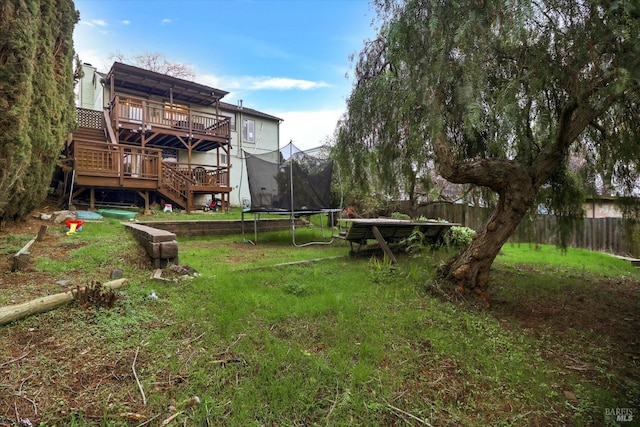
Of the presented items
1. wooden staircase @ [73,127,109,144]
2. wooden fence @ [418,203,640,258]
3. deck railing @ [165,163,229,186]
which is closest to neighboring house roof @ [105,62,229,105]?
wooden staircase @ [73,127,109,144]

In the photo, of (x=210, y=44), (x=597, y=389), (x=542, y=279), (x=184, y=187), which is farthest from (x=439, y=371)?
(x=210, y=44)

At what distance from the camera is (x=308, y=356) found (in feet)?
7.09

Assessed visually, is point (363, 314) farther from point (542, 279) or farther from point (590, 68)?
point (542, 279)

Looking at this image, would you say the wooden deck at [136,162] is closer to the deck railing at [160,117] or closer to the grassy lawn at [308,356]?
the deck railing at [160,117]

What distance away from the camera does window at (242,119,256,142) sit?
1756 cm

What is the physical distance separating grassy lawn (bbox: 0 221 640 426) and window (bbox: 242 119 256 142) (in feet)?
48.1

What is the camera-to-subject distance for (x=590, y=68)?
2455 mm

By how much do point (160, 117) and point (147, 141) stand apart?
120 cm

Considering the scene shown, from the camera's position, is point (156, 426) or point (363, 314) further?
point (363, 314)

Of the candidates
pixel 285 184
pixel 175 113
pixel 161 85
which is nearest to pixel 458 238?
pixel 285 184

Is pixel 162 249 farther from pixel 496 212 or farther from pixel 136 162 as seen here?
pixel 136 162

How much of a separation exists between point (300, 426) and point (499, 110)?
8.81ft

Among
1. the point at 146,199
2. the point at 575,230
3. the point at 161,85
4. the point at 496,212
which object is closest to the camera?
the point at 496,212

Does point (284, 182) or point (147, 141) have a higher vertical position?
point (147, 141)
